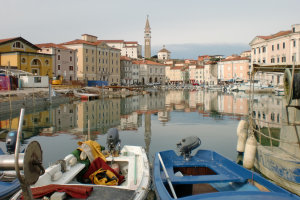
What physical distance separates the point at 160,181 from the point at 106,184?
4.50 feet

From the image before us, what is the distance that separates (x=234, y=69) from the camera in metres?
84.9

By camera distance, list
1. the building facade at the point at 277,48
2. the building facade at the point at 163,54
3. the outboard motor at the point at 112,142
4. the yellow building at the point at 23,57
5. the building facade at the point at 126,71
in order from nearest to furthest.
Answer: the outboard motor at the point at 112,142, the yellow building at the point at 23,57, the building facade at the point at 277,48, the building facade at the point at 126,71, the building facade at the point at 163,54

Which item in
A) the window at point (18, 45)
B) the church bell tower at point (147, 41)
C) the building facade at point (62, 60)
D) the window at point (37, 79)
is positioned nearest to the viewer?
the window at point (37, 79)

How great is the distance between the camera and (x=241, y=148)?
11.4m

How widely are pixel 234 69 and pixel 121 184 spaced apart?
8349cm

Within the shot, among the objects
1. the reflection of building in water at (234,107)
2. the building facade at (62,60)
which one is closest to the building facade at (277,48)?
the reflection of building in water at (234,107)

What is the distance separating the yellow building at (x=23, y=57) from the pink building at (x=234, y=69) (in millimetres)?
53896

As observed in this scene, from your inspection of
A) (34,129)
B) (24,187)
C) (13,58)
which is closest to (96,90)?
(13,58)

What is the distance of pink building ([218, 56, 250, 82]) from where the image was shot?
267ft

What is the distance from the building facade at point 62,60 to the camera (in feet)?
189

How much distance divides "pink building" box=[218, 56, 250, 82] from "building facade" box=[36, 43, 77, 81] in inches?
1838

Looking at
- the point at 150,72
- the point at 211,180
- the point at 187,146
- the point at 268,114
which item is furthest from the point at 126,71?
the point at 211,180

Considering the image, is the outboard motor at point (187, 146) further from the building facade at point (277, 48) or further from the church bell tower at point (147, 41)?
the church bell tower at point (147, 41)

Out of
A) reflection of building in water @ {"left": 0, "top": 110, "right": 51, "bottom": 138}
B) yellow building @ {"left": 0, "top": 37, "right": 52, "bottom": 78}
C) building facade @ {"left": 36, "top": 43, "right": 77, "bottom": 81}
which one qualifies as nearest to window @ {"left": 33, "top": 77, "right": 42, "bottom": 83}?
yellow building @ {"left": 0, "top": 37, "right": 52, "bottom": 78}
